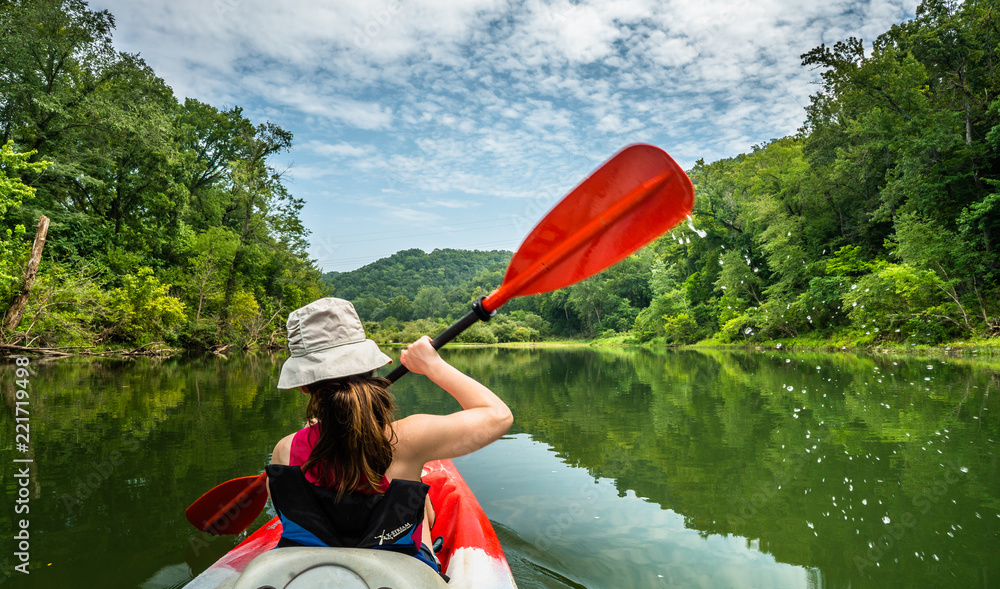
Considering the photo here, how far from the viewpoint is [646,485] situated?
4.25 meters

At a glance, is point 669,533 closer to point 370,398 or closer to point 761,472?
point 761,472

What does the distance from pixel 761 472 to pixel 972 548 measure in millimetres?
1594

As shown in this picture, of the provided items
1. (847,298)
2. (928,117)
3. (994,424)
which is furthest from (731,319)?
(994,424)

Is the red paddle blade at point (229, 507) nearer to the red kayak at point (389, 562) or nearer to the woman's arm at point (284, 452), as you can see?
the red kayak at point (389, 562)

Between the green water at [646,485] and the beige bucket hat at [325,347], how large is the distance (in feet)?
6.43

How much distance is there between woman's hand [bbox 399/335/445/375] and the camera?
174 cm

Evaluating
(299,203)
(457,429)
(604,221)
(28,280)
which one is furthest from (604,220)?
(299,203)

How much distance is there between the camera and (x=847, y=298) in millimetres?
17469

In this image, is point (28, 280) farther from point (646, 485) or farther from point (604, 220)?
point (604, 220)

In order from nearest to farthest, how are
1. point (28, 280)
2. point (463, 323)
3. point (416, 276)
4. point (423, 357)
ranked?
point (423, 357) < point (463, 323) < point (28, 280) < point (416, 276)

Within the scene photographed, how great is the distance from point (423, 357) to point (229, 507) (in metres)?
2.07

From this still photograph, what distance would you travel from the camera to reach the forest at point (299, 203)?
1498 centimetres

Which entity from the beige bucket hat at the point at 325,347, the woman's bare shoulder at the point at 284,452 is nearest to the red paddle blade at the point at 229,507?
the woman's bare shoulder at the point at 284,452

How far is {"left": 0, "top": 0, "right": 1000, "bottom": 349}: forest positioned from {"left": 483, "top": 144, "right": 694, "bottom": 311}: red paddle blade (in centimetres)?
1375
